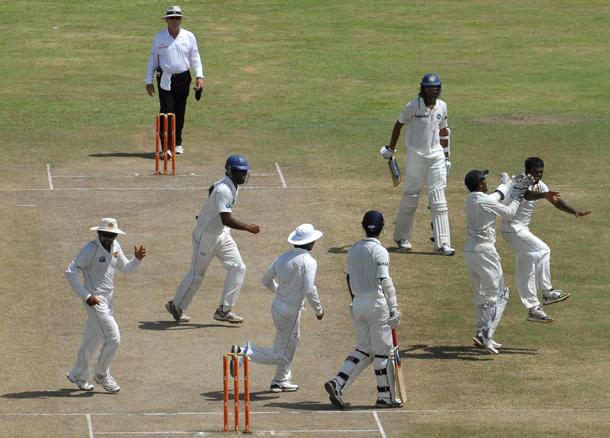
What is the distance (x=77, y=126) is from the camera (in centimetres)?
2598

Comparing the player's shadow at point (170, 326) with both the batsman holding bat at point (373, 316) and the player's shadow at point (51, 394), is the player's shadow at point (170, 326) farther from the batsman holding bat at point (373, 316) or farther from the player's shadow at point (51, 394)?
the batsman holding bat at point (373, 316)

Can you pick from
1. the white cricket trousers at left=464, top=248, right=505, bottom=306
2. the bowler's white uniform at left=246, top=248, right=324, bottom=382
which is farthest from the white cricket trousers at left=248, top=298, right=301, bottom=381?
the white cricket trousers at left=464, top=248, right=505, bottom=306

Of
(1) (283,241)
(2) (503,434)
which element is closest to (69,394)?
(2) (503,434)

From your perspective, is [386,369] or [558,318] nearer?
[386,369]

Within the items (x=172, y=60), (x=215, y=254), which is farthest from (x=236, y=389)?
(x=172, y=60)

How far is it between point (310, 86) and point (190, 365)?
16.0 metres

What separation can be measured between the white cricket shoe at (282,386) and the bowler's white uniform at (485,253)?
8.69 feet

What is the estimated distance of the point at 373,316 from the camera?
506 inches

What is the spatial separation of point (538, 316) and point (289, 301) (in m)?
3.78

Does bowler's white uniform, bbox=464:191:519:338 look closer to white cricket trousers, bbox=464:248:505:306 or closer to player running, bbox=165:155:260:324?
white cricket trousers, bbox=464:248:505:306

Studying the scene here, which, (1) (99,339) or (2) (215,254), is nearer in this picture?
(1) (99,339)

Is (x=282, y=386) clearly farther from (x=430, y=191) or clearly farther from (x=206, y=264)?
(x=430, y=191)

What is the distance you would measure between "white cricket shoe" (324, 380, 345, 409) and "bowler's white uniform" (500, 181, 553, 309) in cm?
365

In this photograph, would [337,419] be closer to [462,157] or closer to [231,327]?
[231,327]
